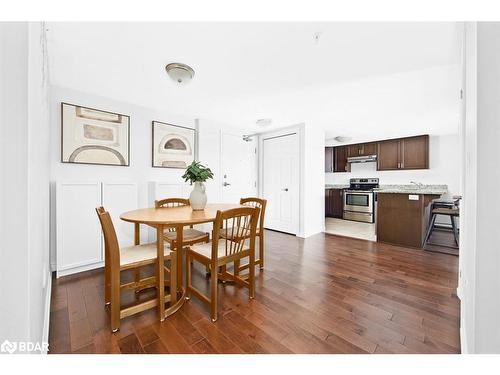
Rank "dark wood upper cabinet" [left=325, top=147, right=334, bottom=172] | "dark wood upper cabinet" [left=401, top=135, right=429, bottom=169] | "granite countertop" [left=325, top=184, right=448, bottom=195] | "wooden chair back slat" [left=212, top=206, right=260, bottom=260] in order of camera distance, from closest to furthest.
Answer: "wooden chair back slat" [left=212, top=206, right=260, bottom=260] → "granite countertop" [left=325, top=184, right=448, bottom=195] → "dark wood upper cabinet" [left=401, top=135, right=429, bottom=169] → "dark wood upper cabinet" [left=325, top=147, right=334, bottom=172]

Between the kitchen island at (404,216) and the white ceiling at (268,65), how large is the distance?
1304mm

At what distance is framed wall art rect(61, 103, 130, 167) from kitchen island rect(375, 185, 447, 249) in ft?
13.3

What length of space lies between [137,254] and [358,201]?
531 centimetres

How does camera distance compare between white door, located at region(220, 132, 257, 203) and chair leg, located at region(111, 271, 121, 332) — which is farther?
white door, located at region(220, 132, 257, 203)

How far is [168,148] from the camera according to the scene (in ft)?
10.6

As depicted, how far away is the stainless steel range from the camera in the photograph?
5203 mm

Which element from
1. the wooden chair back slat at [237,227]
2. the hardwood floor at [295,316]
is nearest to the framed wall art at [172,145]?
the hardwood floor at [295,316]

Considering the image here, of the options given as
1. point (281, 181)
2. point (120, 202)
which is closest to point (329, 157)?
point (281, 181)

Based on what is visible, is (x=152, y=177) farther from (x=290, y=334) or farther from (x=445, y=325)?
(x=445, y=325)

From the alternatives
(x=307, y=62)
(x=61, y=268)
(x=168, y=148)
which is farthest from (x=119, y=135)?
(x=307, y=62)

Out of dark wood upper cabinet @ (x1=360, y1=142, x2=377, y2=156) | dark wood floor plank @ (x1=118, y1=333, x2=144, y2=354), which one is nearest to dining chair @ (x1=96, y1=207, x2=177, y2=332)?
dark wood floor plank @ (x1=118, y1=333, x2=144, y2=354)

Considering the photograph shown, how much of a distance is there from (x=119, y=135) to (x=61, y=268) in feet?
5.50

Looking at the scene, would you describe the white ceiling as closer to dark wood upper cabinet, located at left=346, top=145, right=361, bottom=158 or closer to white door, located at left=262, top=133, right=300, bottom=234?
white door, located at left=262, top=133, right=300, bottom=234

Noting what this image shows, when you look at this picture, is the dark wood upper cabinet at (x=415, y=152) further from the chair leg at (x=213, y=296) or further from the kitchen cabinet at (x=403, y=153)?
the chair leg at (x=213, y=296)
